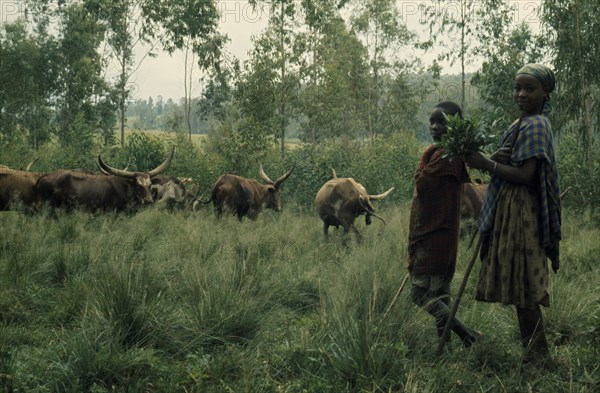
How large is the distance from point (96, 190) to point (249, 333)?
23.4 feet

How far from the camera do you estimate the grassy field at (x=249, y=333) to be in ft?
11.1

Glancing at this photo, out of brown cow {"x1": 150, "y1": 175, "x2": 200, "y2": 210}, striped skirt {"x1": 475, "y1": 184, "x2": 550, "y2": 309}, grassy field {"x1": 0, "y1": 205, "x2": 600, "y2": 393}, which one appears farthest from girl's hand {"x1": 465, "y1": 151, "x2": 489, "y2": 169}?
brown cow {"x1": 150, "y1": 175, "x2": 200, "y2": 210}

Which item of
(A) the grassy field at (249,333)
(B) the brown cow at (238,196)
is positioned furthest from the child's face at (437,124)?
(B) the brown cow at (238,196)

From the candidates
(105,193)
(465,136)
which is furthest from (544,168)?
(105,193)

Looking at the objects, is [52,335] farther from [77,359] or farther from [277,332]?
[277,332]

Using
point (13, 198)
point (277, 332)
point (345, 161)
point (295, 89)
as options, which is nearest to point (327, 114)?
point (295, 89)

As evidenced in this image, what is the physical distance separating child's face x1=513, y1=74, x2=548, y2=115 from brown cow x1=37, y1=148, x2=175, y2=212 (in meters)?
7.80

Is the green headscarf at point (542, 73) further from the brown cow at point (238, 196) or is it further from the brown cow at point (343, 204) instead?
the brown cow at point (238, 196)

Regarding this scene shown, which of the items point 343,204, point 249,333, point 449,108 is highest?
point 449,108

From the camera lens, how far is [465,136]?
12.1ft

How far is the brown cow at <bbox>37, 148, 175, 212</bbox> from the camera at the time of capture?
403 inches

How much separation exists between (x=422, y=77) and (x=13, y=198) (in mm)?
31319

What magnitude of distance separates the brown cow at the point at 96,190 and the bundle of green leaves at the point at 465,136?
7.53 meters

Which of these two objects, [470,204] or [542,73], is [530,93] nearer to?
[542,73]
